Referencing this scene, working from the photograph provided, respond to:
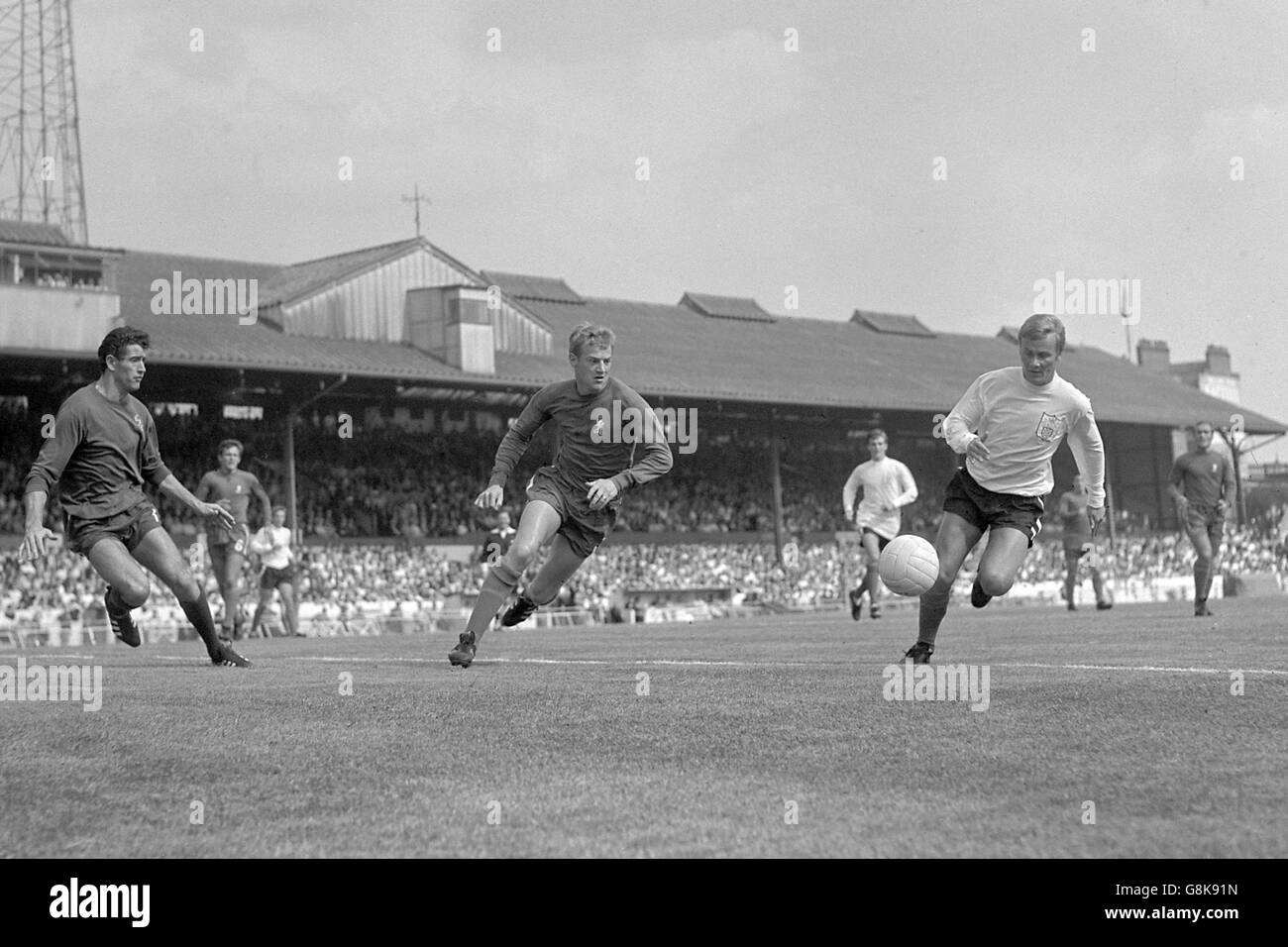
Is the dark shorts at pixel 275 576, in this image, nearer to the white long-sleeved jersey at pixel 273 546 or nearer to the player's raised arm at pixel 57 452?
the white long-sleeved jersey at pixel 273 546

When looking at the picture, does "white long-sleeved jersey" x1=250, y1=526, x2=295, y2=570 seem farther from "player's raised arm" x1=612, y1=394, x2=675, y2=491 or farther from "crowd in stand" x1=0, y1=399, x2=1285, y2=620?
"player's raised arm" x1=612, y1=394, x2=675, y2=491

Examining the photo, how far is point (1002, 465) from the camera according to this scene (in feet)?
32.7

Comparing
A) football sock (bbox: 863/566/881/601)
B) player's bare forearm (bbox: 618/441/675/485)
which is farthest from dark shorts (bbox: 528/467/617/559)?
football sock (bbox: 863/566/881/601)

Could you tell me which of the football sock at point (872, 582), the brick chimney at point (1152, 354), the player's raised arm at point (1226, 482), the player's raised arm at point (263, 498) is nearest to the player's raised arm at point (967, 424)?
the player's raised arm at point (263, 498)

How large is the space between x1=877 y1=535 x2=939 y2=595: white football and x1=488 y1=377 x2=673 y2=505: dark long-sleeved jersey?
1.61 m

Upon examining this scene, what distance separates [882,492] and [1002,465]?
12.0 meters

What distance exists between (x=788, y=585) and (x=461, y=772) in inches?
1491

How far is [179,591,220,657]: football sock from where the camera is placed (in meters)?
11.3

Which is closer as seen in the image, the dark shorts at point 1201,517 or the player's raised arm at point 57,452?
the player's raised arm at point 57,452

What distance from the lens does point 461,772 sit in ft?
20.7

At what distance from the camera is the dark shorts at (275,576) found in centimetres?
2327

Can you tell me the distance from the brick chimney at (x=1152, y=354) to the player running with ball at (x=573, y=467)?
73.8m

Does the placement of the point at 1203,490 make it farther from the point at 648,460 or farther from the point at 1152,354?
the point at 1152,354

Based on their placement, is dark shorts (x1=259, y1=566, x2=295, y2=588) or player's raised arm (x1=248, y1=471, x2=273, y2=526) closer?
player's raised arm (x1=248, y1=471, x2=273, y2=526)
